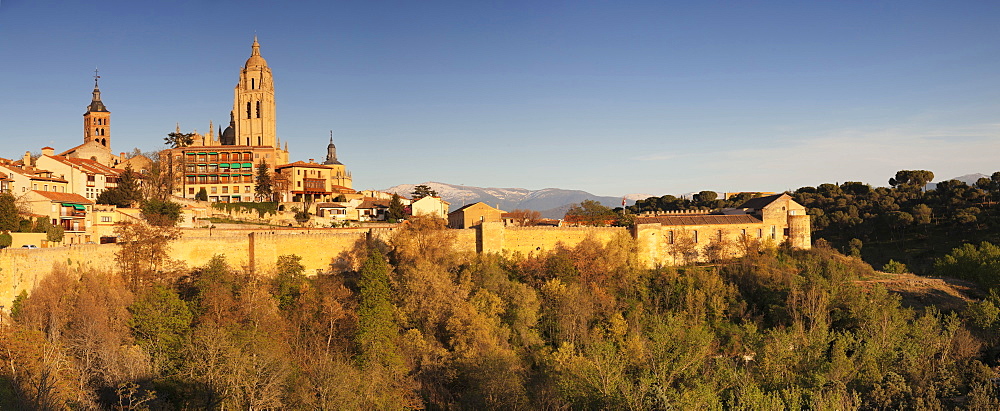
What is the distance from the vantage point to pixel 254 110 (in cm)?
7262

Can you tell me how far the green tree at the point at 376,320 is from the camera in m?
32.1

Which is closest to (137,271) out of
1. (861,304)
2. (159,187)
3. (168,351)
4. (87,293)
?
(87,293)

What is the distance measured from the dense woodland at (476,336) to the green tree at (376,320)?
3.7 inches

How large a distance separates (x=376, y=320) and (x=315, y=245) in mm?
9747

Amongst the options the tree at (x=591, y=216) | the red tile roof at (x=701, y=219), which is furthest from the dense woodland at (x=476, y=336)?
the tree at (x=591, y=216)

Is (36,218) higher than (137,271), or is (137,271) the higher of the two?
(36,218)

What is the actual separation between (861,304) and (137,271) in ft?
127

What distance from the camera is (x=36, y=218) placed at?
134 feet

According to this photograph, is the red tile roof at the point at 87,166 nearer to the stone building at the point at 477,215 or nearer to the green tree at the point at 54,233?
the green tree at the point at 54,233

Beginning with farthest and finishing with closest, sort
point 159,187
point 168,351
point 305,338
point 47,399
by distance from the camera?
point 159,187 < point 305,338 < point 168,351 < point 47,399

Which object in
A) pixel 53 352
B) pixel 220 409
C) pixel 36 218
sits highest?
pixel 36 218

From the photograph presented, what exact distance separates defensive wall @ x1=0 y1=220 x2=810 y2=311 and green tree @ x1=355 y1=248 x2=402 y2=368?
4.86 metres

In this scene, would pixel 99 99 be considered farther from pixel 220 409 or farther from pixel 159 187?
pixel 220 409

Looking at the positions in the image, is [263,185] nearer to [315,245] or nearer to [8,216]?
[315,245]
